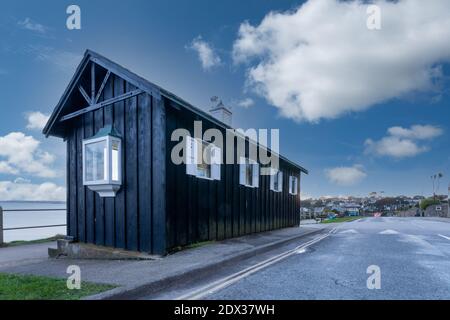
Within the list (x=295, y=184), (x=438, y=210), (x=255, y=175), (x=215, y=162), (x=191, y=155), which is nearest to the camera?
(x=191, y=155)

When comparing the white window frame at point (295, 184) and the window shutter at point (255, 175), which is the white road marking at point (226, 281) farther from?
the white window frame at point (295, 184)

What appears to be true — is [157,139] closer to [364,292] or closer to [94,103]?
[94,103]

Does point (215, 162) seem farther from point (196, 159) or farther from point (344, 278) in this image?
point (344, 278)

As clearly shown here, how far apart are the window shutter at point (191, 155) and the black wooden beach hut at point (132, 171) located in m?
0.12

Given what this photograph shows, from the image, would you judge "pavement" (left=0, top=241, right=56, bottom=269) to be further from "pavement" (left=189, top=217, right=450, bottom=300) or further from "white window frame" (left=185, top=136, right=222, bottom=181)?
"pavement" (left=189, top=217, right=450, bottom=300)

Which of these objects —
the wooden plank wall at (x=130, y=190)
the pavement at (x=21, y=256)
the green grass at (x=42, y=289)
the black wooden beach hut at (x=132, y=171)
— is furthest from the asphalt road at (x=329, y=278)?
the pavement at (x=21, y=256)

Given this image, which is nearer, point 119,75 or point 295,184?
point 119,75

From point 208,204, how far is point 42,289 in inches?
225

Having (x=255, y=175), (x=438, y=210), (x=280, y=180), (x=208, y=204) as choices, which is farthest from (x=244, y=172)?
(x=438, y=210)

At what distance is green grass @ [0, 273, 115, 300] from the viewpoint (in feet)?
15.4

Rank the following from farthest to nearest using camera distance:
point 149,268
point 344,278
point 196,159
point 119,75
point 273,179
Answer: point 273,179 < point 196,159 < point 119,75 < point 149,268 < point 344,278

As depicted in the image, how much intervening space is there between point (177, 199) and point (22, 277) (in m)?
3.86

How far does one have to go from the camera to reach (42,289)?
5152 millimetres
